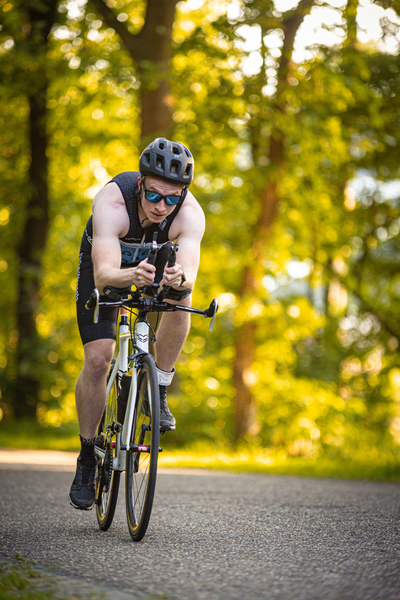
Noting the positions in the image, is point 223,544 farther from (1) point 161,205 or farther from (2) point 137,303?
(1) point 161,205

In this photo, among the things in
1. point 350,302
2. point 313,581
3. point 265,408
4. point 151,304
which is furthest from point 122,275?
point 350,302

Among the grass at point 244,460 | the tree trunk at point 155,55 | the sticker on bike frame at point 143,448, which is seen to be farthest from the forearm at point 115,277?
the tree trunk at point 155,55

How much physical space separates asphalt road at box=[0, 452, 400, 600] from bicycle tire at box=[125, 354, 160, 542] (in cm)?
15

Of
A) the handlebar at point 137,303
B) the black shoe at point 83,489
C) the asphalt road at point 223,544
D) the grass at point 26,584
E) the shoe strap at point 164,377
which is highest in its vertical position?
the handlebar at point 137,303

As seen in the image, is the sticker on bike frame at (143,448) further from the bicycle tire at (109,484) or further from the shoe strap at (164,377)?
the shoe strap at (164,377)

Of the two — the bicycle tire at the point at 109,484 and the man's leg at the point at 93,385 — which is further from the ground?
the man's leg at the point at 93,385

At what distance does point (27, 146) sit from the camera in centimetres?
1781

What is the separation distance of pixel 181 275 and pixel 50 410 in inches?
518

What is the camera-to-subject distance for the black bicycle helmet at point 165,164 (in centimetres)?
405

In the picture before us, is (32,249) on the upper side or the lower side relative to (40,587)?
upper

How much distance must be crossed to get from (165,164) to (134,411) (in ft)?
4.56

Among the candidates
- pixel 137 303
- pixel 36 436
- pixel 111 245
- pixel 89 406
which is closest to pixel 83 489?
pixel 89 406

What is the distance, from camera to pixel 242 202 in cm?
1645

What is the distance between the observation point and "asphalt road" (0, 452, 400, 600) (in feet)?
9.21
